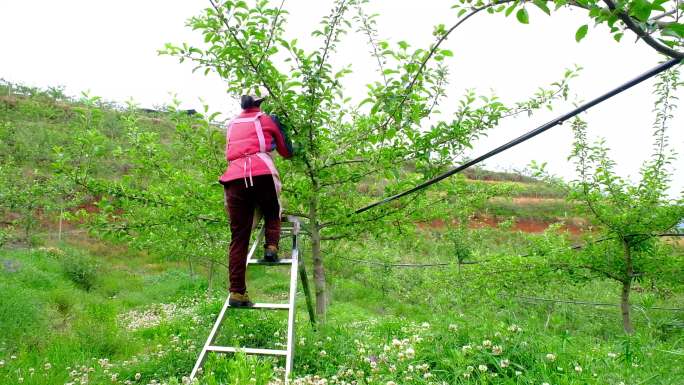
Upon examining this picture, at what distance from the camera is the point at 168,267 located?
21.5 meters

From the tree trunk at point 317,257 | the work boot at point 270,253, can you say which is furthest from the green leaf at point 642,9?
the tree trunk at point 317,257

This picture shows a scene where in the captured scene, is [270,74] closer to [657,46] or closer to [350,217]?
[350,217]

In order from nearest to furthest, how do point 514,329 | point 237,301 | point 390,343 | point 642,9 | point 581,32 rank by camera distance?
point 642,9 < point 581,32 < point 514,329 < point 390,343 < point 237,301

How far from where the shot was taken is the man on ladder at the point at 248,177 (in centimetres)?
383

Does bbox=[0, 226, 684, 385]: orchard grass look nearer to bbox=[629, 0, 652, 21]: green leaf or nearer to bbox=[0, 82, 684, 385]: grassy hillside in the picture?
bbox=[0, 82, 684, 385]: grassy hillside

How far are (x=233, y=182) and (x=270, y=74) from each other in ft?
3.18

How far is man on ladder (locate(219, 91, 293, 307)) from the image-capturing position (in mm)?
3832

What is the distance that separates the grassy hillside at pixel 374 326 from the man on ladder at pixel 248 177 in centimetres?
63

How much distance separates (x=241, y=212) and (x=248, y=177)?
347mm

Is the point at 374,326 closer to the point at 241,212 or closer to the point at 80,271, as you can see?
the point at 241,212

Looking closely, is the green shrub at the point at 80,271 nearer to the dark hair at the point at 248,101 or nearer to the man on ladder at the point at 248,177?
the man on ladder at the point at 248,177

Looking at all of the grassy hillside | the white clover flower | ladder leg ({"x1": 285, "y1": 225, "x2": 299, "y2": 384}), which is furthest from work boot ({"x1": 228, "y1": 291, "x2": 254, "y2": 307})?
the white clover flower

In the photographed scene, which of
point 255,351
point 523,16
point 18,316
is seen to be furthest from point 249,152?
point 18,316

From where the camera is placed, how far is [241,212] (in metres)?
3.96
